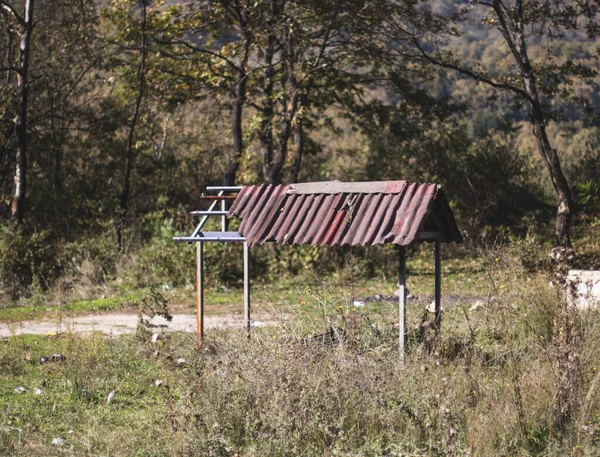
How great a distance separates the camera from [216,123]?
83.0 feet

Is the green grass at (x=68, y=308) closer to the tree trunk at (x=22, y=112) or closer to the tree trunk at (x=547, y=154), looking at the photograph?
the tree trunk at (x=22, y=112)

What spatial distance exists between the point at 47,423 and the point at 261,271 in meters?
10.7

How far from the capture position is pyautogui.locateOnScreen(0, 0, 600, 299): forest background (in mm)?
16938

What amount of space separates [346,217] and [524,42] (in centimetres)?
1113

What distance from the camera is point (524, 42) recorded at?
56.2 ft

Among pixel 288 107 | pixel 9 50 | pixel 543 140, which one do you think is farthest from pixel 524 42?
pixel 9 50

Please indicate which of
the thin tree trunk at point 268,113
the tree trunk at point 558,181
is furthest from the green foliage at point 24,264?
the tree trunk at point 558,181

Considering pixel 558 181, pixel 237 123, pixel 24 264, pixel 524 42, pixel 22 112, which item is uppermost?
pixel 524 42

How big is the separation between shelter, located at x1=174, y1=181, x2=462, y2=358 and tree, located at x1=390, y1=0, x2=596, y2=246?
30.1ft

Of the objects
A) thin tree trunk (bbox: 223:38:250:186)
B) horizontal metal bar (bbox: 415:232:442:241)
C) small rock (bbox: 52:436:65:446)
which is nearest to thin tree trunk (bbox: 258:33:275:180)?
thin tree trunk (bbox: 223:38:250:186)

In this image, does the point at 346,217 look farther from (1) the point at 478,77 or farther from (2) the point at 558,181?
(1) the point at 478,77

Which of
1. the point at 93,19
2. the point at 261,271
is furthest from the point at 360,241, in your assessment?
the point at 93,19

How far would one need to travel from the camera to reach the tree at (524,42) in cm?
1688

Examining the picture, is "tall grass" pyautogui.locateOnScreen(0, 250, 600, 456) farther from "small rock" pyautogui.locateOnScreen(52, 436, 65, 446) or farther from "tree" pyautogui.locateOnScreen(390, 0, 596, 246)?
"tree" pyautogui.locateOnScreen(390, 0, 596, 246)
